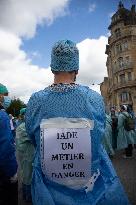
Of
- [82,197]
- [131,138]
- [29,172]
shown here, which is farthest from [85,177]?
[131,138]

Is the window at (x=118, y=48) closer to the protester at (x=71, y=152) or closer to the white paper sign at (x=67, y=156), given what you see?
the protester at (x=71, y=152)

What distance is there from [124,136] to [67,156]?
36.1ft

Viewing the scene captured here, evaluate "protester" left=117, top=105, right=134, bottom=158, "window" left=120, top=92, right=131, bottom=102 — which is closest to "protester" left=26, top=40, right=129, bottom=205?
"protester" left=117, top=105, right=134, bottom=158

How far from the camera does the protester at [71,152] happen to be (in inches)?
107

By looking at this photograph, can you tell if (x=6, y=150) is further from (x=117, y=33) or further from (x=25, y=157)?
(x=117, y=33)

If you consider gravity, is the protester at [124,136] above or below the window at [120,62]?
below

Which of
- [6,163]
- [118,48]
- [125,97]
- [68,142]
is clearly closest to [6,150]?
[6,163]

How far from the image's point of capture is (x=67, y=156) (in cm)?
274

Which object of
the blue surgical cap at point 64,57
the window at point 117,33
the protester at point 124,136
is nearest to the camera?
the blue surgical cap at point 64,57

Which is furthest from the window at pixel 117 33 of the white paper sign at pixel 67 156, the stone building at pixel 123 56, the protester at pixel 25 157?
the white paper sign at pixel 67 156

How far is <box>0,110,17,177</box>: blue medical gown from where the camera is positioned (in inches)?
151

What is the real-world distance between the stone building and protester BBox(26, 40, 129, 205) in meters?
60.1

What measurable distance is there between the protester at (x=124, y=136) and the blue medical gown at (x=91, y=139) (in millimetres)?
10502

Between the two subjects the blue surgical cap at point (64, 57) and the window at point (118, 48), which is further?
the window at point (118, 48)
